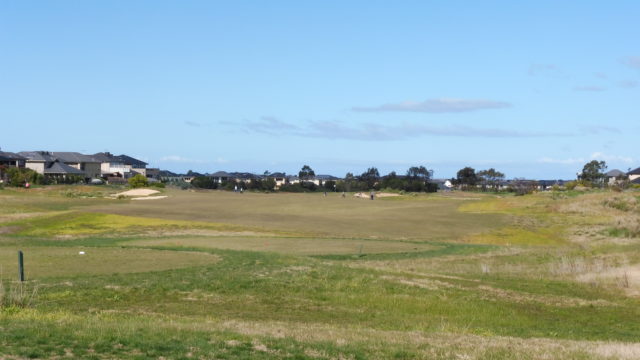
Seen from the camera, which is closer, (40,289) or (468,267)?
(40,289)

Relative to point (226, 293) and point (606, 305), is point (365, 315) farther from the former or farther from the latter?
point (606, 305)

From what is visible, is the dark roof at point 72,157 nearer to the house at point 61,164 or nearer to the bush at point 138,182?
the house at point 61,164

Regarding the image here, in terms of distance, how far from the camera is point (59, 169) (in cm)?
16525

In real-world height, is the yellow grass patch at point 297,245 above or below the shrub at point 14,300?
below

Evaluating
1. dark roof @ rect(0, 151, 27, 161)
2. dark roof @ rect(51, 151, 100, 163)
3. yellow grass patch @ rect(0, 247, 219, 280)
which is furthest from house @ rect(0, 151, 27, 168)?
yellow grass patch @ rect(0, 247, 219, 280)

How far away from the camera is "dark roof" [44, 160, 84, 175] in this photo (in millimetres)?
164500

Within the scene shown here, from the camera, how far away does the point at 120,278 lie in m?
28.3

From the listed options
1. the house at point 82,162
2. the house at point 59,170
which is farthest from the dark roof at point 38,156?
the house at point 82,162

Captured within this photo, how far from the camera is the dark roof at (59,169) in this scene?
540 ft

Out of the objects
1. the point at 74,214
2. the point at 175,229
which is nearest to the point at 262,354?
the point at 175,229

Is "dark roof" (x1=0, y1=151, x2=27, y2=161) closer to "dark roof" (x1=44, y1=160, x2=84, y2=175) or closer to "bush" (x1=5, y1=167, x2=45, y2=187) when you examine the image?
"dark roof" (x1=44, y1=160, x2=84, y2=175)

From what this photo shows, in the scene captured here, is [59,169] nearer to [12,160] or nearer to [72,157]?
[12,160]

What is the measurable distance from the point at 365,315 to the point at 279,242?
24997 mm

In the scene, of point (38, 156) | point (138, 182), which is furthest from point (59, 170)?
point (138, 182)
